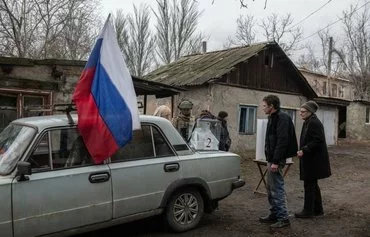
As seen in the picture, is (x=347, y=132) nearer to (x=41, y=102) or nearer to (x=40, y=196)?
(x=41, y=102)

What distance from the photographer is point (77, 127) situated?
4.92 meters

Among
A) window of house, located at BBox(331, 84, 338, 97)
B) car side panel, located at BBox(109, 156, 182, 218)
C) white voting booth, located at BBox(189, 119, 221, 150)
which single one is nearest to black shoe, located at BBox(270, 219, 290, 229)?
car side panel, located at BBox(109, 156, 182, 218)

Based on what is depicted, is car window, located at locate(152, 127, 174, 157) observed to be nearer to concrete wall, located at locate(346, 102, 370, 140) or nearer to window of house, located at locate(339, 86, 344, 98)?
concrete wall, located at locate(346, 102, 370, 140)

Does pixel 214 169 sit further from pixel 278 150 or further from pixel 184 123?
pixel 184 123

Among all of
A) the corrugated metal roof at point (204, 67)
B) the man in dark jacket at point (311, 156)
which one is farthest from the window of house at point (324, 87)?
the man in dark jacket at point (311, 156)

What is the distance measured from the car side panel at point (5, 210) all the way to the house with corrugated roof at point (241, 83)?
12.9 meters

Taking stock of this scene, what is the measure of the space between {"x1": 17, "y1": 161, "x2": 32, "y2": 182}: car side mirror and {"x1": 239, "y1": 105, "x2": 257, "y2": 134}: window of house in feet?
48.1

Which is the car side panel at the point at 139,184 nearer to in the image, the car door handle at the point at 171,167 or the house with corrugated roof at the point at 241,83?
the car door handle at the point at 171,167

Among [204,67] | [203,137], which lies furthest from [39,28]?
[203,137]

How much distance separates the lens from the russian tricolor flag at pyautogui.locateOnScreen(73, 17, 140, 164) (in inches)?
191

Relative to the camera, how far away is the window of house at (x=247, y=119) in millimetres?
18547

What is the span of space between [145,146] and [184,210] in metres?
1.08

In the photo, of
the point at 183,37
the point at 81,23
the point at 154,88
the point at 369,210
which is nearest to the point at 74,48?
the point at 81,23

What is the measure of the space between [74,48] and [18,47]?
3.88 meters
